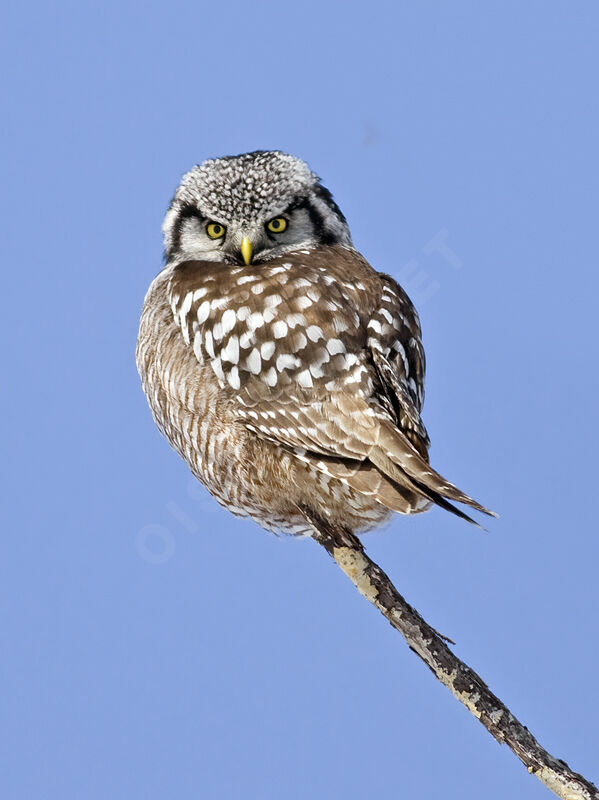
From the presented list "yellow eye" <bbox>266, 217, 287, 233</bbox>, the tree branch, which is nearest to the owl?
"yellow eye" <bbox>266, 217, 287, 233</bbox>

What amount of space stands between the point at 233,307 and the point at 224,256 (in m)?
0.33

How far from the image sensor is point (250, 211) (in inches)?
115

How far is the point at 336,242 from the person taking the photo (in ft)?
10.4

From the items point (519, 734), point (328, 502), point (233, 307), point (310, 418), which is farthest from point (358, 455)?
point (519, 734)

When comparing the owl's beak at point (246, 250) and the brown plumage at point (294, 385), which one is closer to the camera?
the brown plumage at point (294, 385)

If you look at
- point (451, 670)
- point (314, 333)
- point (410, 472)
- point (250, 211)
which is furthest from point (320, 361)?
point (451, 670)

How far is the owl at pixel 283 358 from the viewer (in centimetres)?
248

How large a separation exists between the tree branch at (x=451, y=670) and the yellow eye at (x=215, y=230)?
34.5 inches

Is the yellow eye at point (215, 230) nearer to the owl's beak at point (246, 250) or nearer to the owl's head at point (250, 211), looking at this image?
the owl's head at point (250, 211)

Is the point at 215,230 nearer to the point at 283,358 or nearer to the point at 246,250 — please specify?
the point at 246,250

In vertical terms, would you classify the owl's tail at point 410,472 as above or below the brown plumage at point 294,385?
below

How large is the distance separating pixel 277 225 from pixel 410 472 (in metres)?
1.00

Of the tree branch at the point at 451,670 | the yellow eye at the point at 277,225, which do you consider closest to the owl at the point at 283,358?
the yellow eye at the point at 277,225

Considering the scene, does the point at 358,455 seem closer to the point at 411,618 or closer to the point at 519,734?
the point at 411,618
